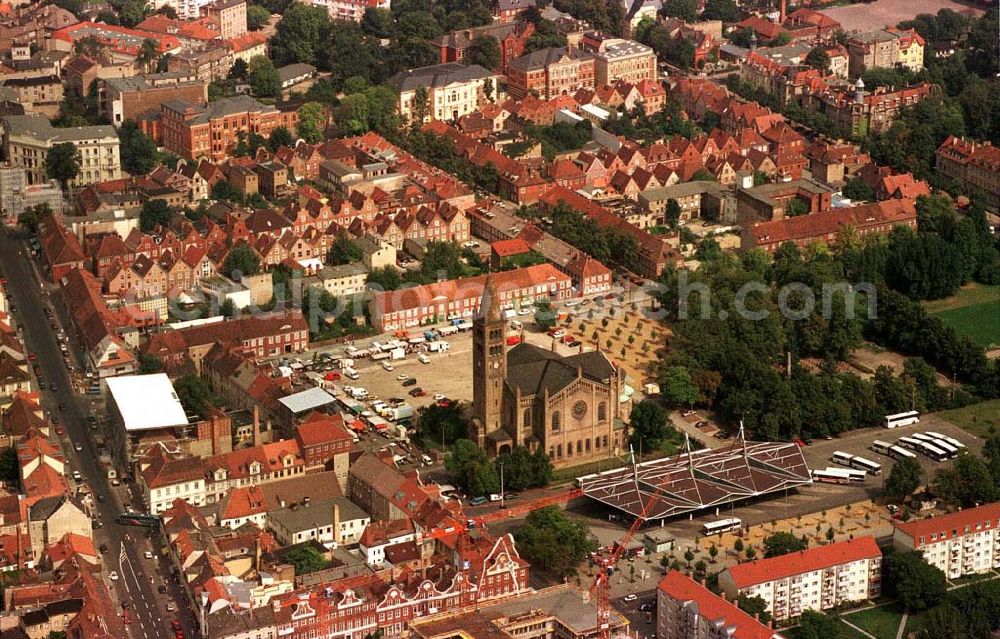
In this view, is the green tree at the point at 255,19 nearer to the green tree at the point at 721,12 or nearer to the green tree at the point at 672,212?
the green tree at the point at 721,12

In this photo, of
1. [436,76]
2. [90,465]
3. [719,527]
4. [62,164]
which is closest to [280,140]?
[436,76]

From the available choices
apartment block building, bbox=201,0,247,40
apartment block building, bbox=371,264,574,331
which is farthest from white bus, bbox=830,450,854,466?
apartment block building, bbox=201,0,247,40

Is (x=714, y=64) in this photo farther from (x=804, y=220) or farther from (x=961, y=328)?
(x=961, y=328)

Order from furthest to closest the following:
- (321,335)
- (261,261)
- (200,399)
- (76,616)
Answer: (261,261) < (321,335) < (200,399) < (76,616)

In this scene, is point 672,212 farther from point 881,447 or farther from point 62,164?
point 62,164

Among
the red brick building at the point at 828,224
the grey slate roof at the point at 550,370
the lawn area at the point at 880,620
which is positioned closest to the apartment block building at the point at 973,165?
the red brick building at the point at 828,224

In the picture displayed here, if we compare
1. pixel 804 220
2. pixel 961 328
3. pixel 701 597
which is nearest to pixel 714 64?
pixel 804 220
